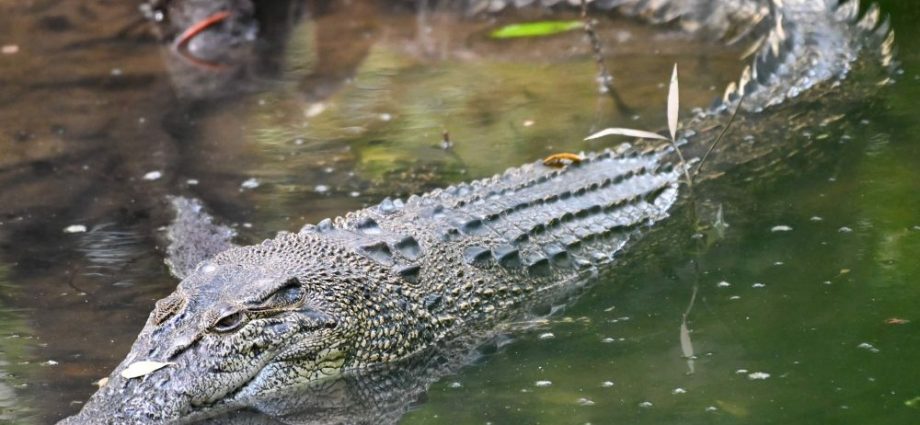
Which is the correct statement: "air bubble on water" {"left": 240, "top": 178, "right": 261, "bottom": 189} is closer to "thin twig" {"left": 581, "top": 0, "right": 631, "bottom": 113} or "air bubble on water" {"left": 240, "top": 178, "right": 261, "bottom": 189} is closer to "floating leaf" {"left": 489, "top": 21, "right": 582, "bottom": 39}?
"thin twig" {"left": 581, "top": 0, "right": 631, "bottom": 113}

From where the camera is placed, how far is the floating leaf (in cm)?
950

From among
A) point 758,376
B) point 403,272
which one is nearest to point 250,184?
point 403,272

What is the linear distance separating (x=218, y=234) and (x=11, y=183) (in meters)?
1.81

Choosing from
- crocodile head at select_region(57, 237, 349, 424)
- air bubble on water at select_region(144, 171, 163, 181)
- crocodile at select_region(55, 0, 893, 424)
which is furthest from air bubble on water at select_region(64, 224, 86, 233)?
crocodile head at select_region(57, 237, 349, 424)

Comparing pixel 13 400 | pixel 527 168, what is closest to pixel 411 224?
pixel 527 168

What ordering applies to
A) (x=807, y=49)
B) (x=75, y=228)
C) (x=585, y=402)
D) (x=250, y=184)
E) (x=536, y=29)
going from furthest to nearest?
(x=536, y=29) → (x=807, y=49) → (x=250, y=184) → (x=75, y=228) → (x=585, y=402)

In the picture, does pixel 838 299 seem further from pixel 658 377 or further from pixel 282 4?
pixel 282 4

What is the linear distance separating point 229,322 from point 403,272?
96 centimetres

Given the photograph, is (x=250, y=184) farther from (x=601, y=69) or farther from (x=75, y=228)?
(x=601, y=69)

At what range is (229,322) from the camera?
4.82m

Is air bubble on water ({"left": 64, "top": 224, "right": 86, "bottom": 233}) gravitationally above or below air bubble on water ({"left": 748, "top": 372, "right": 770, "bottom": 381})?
below

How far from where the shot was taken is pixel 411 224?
5750mm

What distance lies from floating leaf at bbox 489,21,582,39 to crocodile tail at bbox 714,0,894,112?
1.55 m

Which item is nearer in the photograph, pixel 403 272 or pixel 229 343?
pixel 229 343
